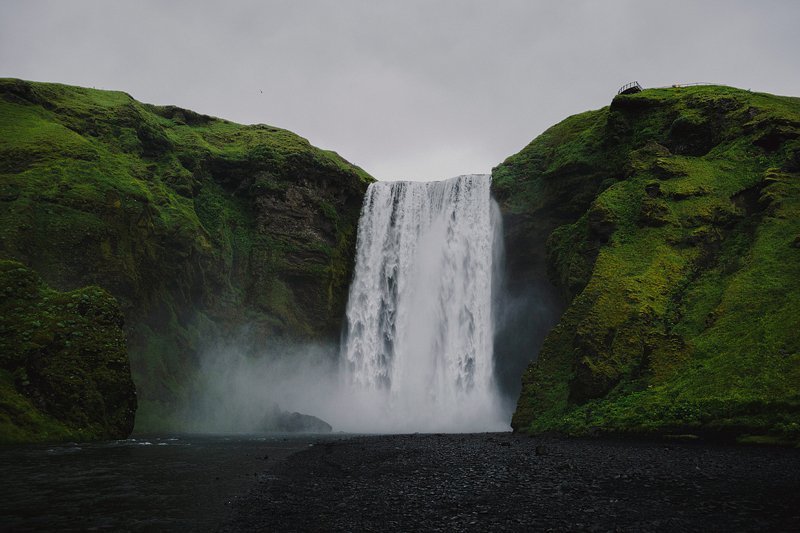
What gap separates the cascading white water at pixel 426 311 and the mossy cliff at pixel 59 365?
2113 centimetres

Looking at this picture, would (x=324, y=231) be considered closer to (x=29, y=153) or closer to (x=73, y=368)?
(x=29, y=153)

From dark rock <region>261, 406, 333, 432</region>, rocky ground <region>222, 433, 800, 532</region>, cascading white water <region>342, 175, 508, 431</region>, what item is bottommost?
dark rock <region>261, 406, 333, 432</region>

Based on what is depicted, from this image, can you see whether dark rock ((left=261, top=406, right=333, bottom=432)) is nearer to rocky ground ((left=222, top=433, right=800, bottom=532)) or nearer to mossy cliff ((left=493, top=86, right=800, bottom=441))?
mossy cliff ((left=493, top=86, right=800, bottom=441))

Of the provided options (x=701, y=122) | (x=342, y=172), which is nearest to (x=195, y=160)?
(x=342, y=172)

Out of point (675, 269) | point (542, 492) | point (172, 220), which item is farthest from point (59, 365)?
point (675, 269)

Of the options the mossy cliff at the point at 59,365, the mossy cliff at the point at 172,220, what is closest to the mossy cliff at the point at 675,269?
the mossy cliff at the point at 59,365

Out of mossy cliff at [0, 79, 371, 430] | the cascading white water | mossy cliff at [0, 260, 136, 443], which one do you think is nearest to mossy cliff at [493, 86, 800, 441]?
the cascading white water

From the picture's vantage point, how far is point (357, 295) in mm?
46062

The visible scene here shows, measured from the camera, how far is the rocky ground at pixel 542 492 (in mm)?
7160

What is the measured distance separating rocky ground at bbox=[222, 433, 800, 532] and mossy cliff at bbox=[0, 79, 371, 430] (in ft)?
81.6

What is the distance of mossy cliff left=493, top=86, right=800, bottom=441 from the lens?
1547 cm

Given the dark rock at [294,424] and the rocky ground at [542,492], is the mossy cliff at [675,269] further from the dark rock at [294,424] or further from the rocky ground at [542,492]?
the dark rock at [294,424]

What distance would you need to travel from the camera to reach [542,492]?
9.09 meters

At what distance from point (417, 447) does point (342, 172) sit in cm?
3736
